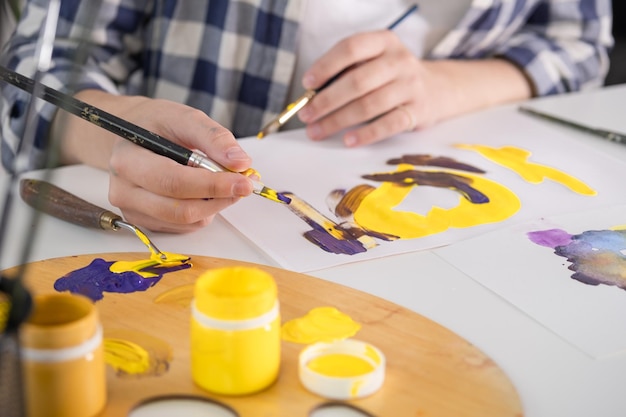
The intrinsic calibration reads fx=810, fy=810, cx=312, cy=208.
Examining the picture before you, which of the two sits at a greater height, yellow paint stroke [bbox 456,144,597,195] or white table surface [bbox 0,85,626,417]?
yellow paint stroke [bbox 456,144,597,195]

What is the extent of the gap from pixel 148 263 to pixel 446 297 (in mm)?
252

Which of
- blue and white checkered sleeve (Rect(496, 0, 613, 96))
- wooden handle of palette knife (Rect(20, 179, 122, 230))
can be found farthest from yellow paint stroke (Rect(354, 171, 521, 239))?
blue and white checkered sleeve (Rect(496, 0, 613, 96))

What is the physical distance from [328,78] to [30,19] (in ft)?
1.34

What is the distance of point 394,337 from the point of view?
0.60m

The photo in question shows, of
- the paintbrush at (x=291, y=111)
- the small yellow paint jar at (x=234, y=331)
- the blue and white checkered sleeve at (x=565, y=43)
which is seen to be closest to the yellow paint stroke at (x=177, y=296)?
the small yellow paint jar at (x=234, y=331)

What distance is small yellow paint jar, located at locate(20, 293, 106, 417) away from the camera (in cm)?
45

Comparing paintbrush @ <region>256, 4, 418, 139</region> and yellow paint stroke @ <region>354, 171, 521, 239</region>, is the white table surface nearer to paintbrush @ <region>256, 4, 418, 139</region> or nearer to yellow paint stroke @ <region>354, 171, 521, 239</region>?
yellow paint stroke @ <region>354, 171, 521, 239</region>

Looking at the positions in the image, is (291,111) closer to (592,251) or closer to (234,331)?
(592,251)

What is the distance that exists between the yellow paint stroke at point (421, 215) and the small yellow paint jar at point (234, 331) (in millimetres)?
276

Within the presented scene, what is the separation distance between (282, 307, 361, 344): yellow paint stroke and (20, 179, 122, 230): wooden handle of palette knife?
227 millimetres

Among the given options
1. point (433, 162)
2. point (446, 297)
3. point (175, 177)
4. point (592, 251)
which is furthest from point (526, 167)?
→ point (175, 177)

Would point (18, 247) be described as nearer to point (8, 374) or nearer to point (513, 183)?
point (8, 374)

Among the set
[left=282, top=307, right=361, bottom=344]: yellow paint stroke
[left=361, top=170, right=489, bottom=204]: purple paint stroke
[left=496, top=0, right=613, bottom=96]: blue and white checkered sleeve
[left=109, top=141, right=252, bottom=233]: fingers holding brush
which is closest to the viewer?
[left=282, top=307, right=361, bottom=344]: yellow paint stroke

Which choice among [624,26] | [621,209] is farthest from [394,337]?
[624,26]
